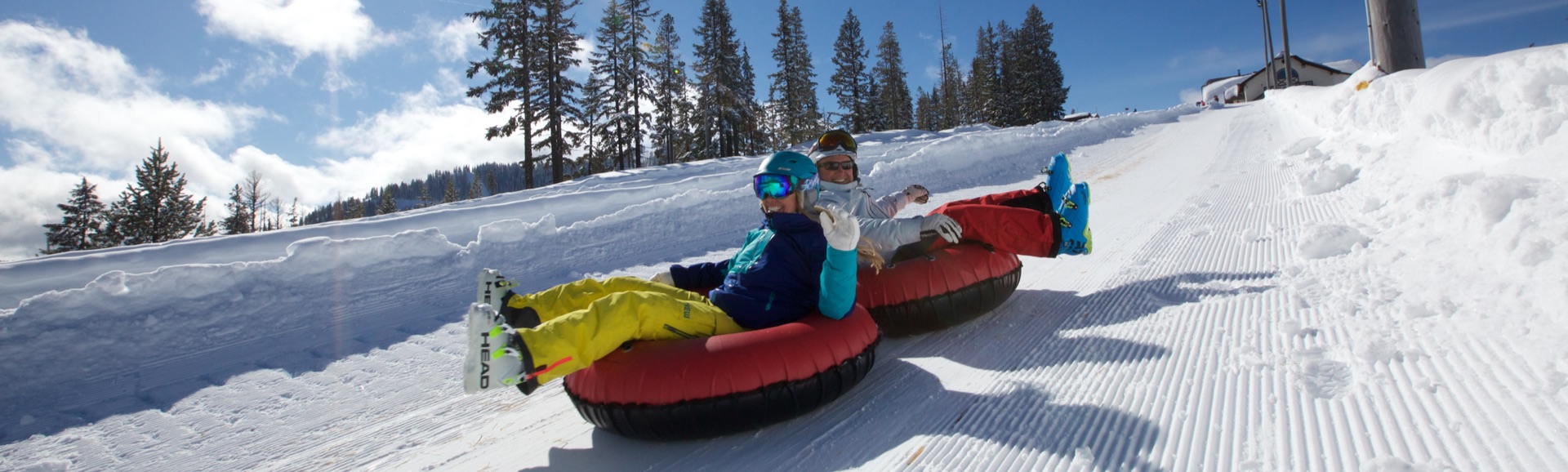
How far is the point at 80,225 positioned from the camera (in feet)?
112

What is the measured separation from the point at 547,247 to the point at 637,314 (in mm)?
4099

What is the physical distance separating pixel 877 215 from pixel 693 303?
1894 millimetres

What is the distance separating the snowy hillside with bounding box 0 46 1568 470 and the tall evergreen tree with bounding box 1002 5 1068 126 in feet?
122

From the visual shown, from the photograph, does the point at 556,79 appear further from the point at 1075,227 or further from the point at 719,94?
the point at 1075,227

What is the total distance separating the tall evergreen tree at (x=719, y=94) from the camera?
3012cm

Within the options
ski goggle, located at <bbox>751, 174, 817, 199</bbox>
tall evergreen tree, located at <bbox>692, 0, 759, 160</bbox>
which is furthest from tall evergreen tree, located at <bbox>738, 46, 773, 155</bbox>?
ski goggle, located at <bbox>751, 174, 817, 199</bbox>

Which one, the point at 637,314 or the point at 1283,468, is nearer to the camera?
the point at 1283,468

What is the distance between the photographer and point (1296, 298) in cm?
281

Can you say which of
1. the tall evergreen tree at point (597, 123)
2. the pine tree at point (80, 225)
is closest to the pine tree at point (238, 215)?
the pine tree at point (80, 225)

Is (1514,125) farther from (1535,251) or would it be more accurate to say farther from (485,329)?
(485,329)

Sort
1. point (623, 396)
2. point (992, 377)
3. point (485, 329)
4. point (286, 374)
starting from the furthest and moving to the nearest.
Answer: point (286, 374)
point (992, 377)
point (623, 396)
point (485, 329)

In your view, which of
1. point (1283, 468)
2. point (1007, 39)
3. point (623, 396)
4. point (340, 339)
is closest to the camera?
point (1283, 468)

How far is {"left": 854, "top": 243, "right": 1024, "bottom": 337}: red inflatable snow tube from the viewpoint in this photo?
10.6ft

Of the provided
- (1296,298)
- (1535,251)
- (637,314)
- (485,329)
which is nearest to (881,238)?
(637,314)
